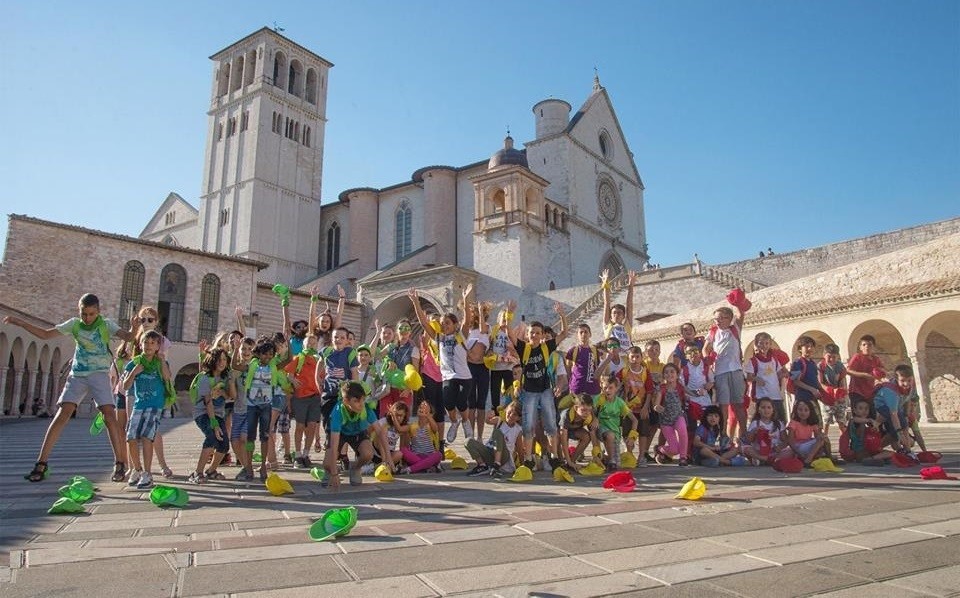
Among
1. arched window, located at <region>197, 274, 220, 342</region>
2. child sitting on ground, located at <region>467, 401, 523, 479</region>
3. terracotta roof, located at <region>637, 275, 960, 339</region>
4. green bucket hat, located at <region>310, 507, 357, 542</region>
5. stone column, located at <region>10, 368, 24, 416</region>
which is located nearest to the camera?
green bucket hat, located at <region>310, 507, 357, 542</region>

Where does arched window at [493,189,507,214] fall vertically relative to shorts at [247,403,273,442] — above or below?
above

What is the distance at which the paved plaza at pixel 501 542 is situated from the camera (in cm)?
261

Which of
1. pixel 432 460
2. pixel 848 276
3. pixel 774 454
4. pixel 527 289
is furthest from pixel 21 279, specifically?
pixel 848 276

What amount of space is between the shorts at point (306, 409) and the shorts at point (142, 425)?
1.71 m

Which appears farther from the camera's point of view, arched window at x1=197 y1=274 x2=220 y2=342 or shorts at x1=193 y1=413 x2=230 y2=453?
arched window at x1=197 y1=274 x2=220 y2=342

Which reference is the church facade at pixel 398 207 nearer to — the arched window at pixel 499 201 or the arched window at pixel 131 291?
the arched window at pixel 499 201

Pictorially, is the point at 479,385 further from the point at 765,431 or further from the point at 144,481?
the point at 144,481

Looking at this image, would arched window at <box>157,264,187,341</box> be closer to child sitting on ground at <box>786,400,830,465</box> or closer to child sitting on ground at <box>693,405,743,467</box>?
child sitting on ground at <box>693,405,743,467</box>

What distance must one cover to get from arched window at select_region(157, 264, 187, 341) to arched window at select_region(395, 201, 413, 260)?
17.0m

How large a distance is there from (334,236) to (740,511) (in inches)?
1815

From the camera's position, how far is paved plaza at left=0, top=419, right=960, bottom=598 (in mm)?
2611

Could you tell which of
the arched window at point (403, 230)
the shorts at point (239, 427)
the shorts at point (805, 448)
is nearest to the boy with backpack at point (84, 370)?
the shorts at point (239, 427)

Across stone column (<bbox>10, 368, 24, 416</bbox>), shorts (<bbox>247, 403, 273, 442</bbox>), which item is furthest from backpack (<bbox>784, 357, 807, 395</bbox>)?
stone column (<bbox>10, 368, 24, 416</bbox>)

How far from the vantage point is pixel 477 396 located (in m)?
8.04
